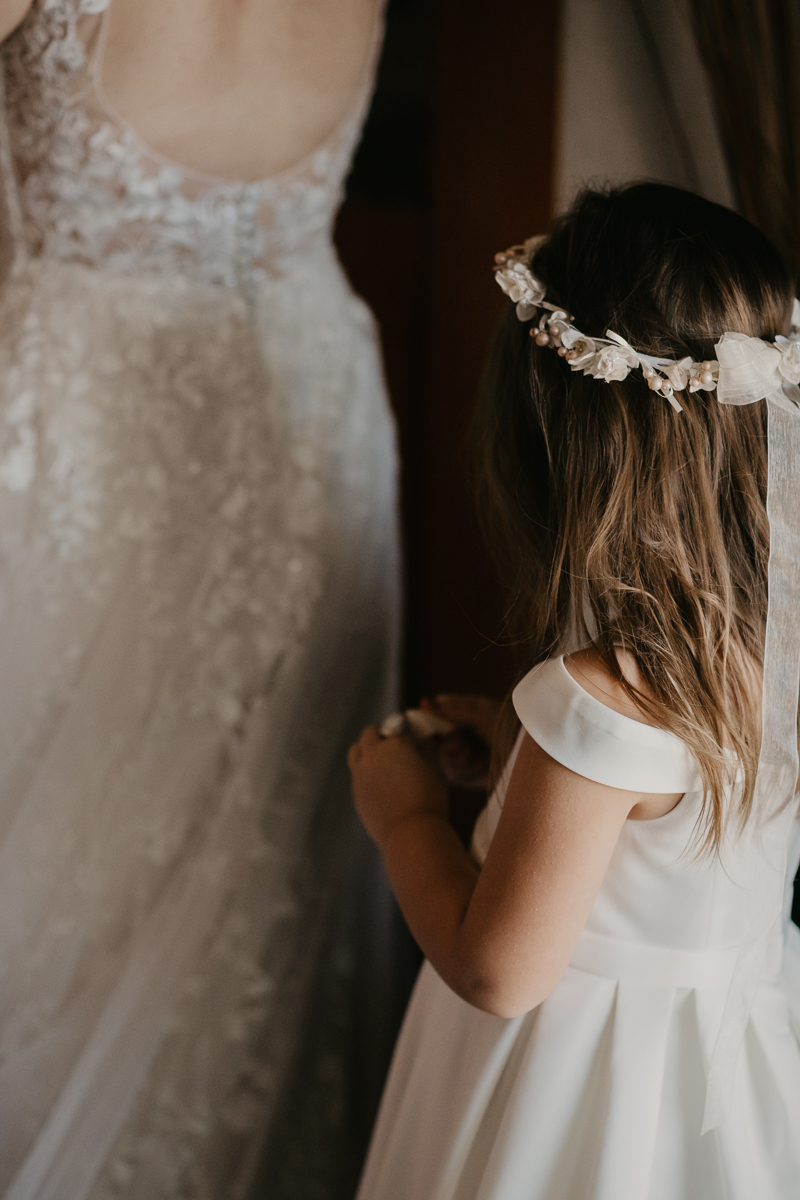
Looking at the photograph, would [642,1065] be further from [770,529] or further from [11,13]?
[11,13]

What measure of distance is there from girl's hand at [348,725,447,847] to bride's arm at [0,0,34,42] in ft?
2.30

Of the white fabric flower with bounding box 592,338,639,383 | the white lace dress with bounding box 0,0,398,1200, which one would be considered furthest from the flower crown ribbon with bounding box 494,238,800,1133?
the white lace dress with bounding box 0,0,398,1200

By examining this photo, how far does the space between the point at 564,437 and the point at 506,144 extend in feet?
1.95

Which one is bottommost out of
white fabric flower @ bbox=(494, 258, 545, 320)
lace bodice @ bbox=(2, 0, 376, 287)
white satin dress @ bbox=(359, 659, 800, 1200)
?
white satin dress @ bbox=(359, 659, 800, 1200)

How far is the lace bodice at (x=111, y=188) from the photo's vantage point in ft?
2.49

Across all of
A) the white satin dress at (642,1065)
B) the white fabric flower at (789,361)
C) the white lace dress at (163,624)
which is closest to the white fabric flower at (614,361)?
the white fabric flower at (789,361)

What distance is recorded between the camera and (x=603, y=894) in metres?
0.70

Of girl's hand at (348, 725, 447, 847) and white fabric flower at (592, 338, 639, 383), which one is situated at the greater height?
white fabric flower at (592, 338, 639, 383)

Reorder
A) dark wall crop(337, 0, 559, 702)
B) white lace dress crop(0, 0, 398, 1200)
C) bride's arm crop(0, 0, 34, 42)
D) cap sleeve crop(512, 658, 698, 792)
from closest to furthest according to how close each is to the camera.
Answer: cap sleeve crop(512, 658, 698, 792), bride's arm crop(0, 0, 34, 42), white lace dress crop(0, 0, 398, 1200), dark wall crop(337, 0, 559, 702)

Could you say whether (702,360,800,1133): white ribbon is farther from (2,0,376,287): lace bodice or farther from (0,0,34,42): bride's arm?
(0,0,34,42): bride's arm

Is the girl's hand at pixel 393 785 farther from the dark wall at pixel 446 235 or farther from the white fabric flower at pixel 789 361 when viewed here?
the white fabric flower at pixel 789 361

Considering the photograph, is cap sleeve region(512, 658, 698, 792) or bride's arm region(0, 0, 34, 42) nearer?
cap sleeve region(512, 658, 698, 792)

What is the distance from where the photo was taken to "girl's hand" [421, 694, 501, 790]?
919mm

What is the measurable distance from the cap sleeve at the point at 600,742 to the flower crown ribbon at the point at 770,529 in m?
0.08
